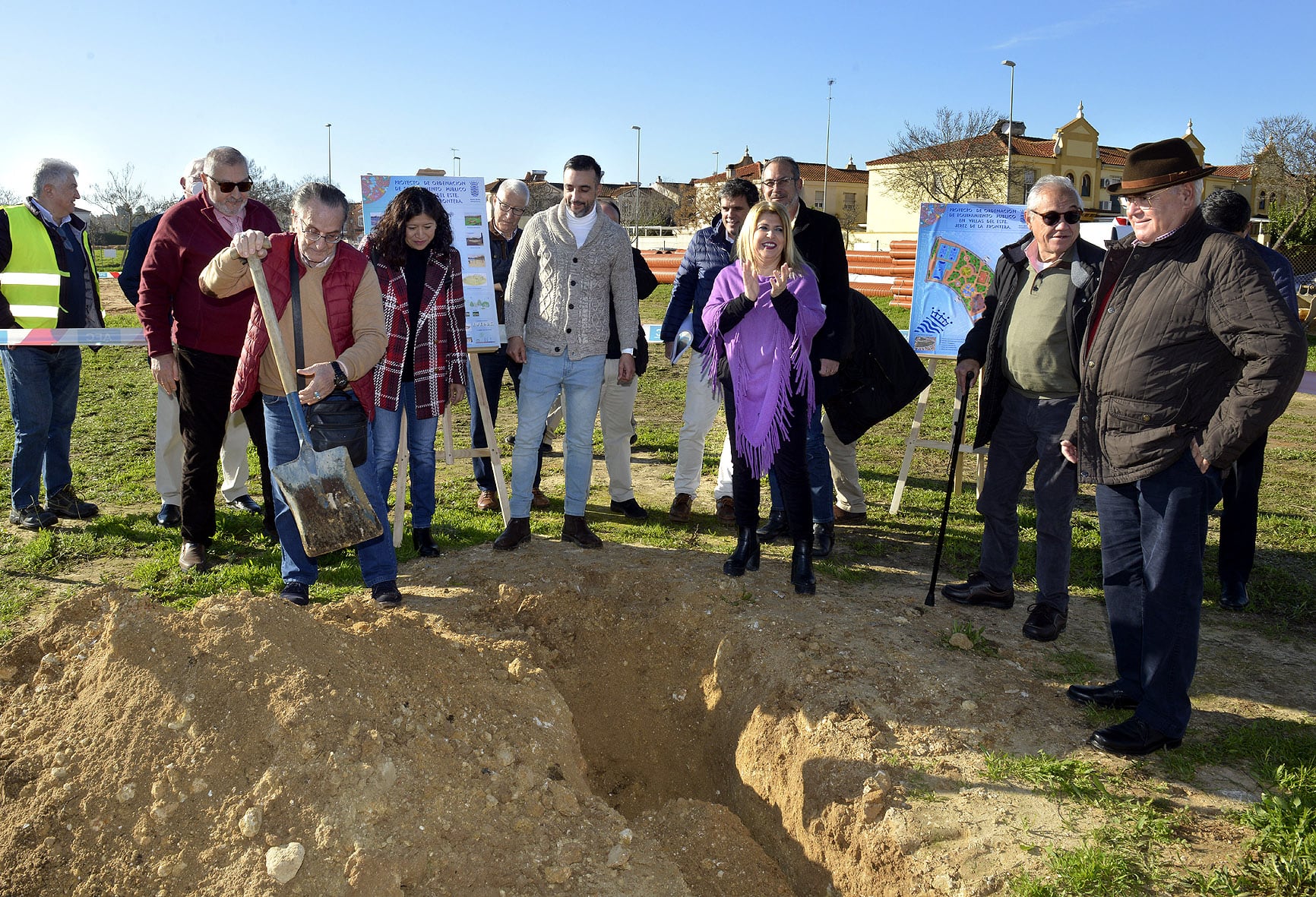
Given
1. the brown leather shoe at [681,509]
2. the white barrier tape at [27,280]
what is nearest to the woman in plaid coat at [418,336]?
the brown leather shoe at [681,509]

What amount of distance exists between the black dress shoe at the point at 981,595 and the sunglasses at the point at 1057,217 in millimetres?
1896

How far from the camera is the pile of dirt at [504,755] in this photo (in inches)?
114

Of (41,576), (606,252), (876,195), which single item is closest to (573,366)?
(606,252)

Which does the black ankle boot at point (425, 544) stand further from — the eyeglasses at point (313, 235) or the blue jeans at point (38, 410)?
the blue jeans at point (38, 410)

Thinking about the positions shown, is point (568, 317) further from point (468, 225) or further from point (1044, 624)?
point (1044, 624)

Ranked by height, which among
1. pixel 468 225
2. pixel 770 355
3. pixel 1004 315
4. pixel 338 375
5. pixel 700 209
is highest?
pixel 700 209

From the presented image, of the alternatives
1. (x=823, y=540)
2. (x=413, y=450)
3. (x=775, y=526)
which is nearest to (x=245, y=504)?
(x=413, y=450)

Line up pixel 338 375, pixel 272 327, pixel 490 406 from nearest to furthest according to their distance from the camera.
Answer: pixel 272 327
pixel 338 375
pixel 490 406

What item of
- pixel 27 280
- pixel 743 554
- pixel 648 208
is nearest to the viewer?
pixel 743 554

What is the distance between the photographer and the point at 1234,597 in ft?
16.8

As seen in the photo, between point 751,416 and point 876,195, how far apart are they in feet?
178

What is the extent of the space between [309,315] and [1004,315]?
3399 mm

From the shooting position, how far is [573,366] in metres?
5.52

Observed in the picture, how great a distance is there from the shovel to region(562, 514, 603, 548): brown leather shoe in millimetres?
1711
